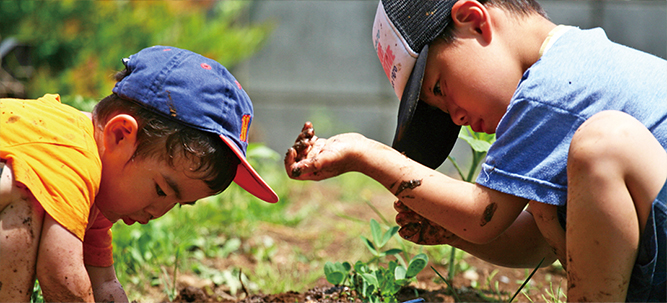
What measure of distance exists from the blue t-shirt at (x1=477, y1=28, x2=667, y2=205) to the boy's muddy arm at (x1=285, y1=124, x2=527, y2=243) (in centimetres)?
6

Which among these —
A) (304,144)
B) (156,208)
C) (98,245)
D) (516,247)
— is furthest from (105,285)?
(516,247)

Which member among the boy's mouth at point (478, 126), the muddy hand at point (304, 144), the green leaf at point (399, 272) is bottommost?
the green leaf at point (399, 272)

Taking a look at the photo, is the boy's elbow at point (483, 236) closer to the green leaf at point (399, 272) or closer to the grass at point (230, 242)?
the green leaf at point (399, 272)

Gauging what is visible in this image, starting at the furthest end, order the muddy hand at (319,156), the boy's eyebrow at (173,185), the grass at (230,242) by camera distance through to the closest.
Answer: the grass at (230,242)
the boy's eyebrow at (173,185)
the muddy hand at (319,156)

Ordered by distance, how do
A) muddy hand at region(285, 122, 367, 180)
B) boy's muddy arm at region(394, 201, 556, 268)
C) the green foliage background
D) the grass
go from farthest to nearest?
1. the green foliage background
2. the grass
3. boy's muddy arm at region(394, 201, 556, 268)
4. muddy hand at region(285, 122, 367, 180)

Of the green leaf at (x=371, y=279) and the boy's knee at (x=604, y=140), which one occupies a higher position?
the boy's knee at (x=604, y=140)

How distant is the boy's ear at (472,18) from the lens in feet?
4.93

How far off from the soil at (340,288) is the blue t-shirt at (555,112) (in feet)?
1.34

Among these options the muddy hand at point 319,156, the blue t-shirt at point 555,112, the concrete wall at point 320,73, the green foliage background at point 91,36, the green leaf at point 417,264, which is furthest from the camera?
the concrete wall at point 320,73

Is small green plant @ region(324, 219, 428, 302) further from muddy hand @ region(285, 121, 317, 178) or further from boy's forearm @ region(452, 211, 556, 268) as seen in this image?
muddy hand @ region(285, 121, 317, 178)

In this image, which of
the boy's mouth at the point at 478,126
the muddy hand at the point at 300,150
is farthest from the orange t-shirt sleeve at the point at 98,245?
the boy's mouth at the point at 478,126

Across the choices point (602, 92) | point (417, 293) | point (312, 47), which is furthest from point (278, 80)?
point (602, 92)

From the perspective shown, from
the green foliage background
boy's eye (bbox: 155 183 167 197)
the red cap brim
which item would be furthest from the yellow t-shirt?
the green foliage background

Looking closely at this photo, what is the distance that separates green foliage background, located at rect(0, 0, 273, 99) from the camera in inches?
126
